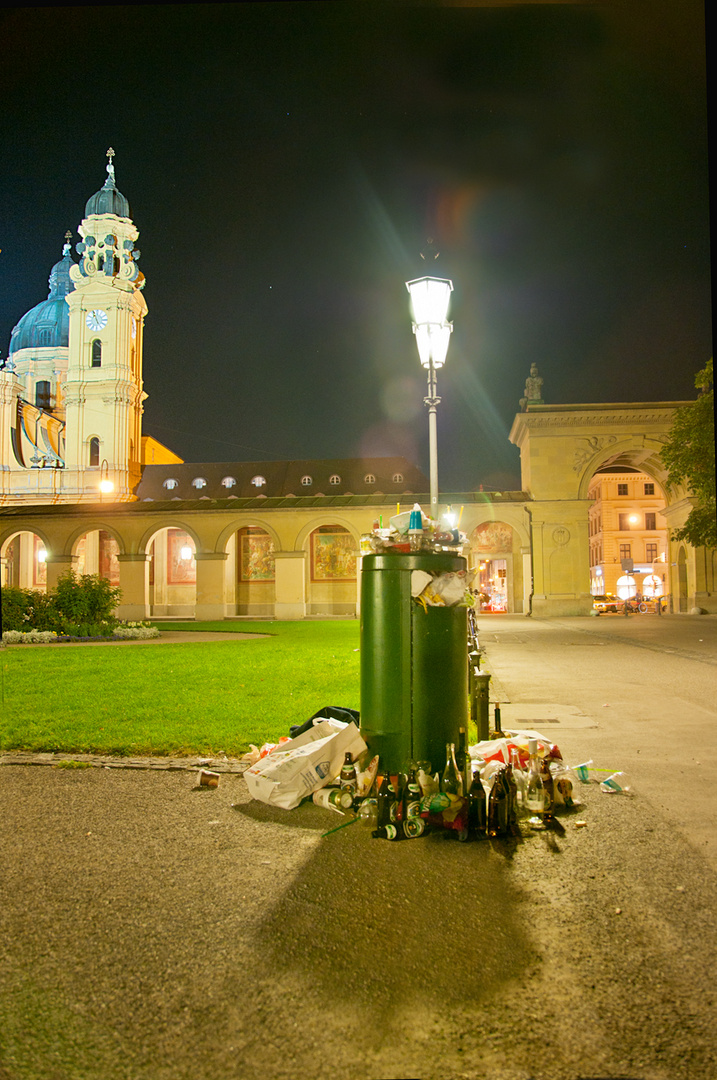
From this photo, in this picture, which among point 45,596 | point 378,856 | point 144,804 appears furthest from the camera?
point 45,596

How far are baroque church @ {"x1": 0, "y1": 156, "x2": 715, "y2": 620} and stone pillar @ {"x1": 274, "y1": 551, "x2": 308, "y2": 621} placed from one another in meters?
0.08

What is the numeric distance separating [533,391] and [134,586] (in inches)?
1037

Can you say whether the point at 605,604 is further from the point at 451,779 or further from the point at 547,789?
the point at 451,779

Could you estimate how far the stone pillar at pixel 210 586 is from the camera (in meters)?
37.8

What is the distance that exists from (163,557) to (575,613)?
2540 centimetres

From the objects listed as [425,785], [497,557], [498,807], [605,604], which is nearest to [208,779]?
[425,785]

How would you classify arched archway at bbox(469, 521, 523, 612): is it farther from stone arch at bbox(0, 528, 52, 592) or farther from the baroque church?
stone arch at bbox(0, 528, 52, 592)

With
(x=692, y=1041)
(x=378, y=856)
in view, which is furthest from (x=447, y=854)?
(x=692, y=1041)

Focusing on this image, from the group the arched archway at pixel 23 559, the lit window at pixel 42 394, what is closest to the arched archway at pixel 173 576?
the arched archway at pixel 23 559

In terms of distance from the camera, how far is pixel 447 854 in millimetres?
3924

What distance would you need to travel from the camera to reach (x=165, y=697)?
9430 millimetres

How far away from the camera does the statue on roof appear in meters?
41.9

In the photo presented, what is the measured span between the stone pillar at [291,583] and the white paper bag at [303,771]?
108ft

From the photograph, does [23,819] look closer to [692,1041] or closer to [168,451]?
[692,1041]
